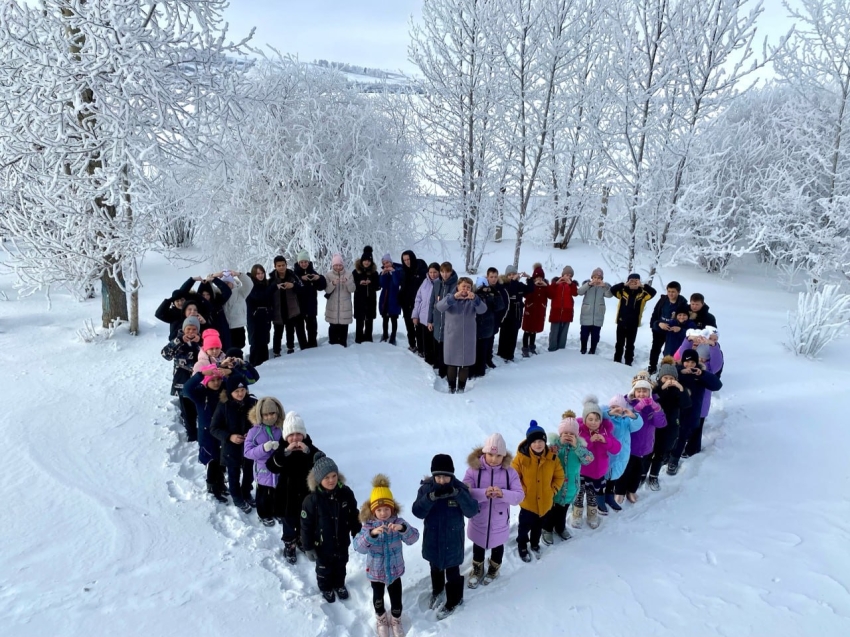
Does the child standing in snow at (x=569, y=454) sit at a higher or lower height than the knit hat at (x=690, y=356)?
lower

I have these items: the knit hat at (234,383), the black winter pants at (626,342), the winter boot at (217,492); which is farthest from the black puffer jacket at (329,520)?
Answer: the black winter pants at (626,342)

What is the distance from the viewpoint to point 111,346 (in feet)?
27.6

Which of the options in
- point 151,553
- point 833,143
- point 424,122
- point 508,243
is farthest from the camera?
point 508,243

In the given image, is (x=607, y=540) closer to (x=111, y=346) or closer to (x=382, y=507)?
(x=382, y=507)

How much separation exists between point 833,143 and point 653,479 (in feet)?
47.4

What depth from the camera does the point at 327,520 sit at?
12.3 ft

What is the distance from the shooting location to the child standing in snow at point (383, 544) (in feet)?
11.8

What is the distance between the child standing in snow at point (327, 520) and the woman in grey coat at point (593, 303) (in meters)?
5.86

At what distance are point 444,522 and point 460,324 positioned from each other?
387 centimetres

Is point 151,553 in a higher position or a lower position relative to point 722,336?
lower

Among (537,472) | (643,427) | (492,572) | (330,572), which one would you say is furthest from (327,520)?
(643,427)

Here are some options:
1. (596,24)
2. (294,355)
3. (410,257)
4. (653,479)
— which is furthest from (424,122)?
(653,479)

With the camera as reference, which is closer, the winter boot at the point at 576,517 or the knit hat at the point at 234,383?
the knit hat at the point at 234,383

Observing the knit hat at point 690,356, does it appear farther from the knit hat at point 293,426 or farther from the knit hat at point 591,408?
the knit hat at point 293,426
